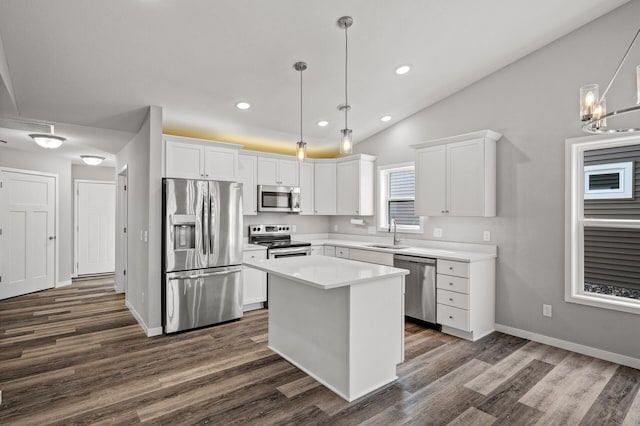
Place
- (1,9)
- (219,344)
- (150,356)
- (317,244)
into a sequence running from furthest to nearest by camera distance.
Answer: (317,244) → (219,344) → (150,356) → (1,9)

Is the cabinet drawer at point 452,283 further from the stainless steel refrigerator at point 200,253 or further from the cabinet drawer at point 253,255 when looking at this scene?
the stainless steel refrigerator at point 200,253

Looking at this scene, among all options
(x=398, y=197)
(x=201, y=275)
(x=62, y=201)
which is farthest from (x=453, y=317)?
(x=62, y=201)

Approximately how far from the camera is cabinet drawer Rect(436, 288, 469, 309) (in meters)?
3.68

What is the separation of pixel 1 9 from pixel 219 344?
130 inches

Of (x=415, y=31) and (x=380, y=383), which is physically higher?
(x=415, y=31)

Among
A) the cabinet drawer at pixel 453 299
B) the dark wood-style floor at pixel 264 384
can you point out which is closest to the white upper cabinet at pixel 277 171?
the dark wood-style floor at pixel 264 384

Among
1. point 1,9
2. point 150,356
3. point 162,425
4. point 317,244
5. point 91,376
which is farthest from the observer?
point 317,244

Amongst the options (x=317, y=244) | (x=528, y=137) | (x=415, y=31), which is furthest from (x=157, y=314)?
(x=528, y=137)

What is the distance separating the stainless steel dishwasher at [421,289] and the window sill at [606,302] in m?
1.31

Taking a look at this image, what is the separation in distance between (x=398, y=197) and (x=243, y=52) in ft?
10.3

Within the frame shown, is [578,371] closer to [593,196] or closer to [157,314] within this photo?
[593,196]

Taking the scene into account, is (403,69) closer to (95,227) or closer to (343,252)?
(343,252)

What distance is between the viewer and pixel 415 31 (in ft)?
10.3

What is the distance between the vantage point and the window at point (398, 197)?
506 cm
